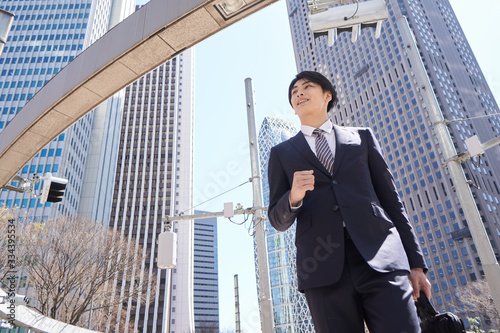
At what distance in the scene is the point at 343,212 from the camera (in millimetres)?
1677

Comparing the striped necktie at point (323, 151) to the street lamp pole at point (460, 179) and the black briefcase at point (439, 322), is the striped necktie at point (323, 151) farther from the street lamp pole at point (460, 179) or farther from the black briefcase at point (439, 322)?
the street lamp pole at point (460, 179)

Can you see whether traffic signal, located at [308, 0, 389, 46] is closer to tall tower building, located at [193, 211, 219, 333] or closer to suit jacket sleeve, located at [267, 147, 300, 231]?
suit jacket sleeve, located at [267, 147, 300, 231]

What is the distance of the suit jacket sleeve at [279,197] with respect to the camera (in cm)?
175

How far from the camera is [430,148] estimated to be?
75.3 m

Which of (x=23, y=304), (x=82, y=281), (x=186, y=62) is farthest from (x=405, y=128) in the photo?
(x=23, y=304)

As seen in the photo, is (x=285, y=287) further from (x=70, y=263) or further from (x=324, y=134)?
(x=324, y=134)

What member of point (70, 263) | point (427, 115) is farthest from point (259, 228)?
point (427, 115)

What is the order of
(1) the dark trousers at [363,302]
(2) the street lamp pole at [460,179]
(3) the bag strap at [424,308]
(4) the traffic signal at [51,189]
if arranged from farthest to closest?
(2) the street lamp pole at [460,179], (4) the traffic signal at [51,189], (3) the bag strap at [424,308], (1) the dark trousers at [363,302]

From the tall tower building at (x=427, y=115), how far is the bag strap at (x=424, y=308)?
69.8 meters

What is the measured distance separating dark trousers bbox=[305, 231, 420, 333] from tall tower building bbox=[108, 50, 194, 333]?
7055cm

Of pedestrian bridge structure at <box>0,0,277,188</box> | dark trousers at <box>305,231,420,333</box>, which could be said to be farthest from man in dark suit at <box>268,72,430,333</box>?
pedestrian bridge structure at <box>0,0,277,188</box>

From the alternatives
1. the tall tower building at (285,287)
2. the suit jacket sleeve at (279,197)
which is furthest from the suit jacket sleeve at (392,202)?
the tall tower building at (285,287)

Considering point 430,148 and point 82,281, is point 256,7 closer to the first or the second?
point 82,281

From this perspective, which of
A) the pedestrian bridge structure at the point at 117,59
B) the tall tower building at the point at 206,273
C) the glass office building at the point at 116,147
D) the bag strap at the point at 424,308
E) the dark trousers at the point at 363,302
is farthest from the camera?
the tall tower building at the point at 206,273
